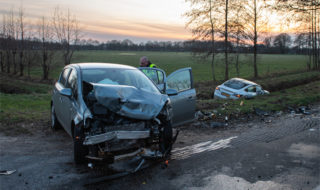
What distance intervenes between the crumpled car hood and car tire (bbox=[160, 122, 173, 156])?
0.40 meters

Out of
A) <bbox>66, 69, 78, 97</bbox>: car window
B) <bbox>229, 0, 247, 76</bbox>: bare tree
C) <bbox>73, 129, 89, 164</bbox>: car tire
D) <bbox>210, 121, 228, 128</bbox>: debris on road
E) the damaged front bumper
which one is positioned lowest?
<bbox>210, 121, 228, 128</bbox>: debris on road

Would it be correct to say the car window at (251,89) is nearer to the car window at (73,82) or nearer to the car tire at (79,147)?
the car window at (73,82)

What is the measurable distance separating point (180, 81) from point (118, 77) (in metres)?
1.91

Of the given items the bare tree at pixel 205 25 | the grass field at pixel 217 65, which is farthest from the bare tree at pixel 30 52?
the bare tree at pixel 205 25

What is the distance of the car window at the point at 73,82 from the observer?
18.2 feet

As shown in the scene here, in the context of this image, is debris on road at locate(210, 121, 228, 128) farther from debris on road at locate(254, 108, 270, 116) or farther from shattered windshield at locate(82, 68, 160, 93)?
shattered windshield at locate(82, 68, 160, 93)

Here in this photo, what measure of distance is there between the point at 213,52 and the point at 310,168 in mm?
24236

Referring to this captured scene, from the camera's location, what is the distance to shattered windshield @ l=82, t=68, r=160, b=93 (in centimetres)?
567

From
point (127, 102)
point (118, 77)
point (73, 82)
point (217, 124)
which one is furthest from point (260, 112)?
point (73, 82)

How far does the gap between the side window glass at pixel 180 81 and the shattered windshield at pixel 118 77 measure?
3.63 feet

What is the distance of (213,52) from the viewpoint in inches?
1114

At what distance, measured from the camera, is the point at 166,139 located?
5.03 m

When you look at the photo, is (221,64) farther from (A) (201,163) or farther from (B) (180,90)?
(A) (201,163)

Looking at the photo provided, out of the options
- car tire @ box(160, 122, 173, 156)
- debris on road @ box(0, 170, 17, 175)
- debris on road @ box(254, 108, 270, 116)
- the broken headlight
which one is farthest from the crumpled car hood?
debris on road @ box(254, 108, 270, 116)
